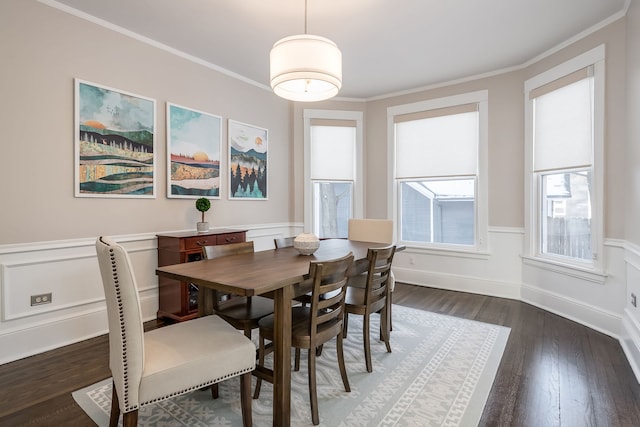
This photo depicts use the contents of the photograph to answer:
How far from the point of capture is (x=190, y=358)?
4.91 ft

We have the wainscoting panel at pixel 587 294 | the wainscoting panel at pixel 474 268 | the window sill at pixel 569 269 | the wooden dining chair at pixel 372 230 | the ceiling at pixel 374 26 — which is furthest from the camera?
the wainscoting panel at pixel 474 268

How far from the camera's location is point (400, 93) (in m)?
4.90

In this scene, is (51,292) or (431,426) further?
(51,292)

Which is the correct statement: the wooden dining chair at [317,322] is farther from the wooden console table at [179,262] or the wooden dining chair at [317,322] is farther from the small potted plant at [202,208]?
the small potted plant at [202,208]

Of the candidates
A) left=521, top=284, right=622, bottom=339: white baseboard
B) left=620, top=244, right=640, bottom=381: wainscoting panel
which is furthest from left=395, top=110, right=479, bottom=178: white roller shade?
left=620, top=244, right=640, bottom=381: wainscoting panel

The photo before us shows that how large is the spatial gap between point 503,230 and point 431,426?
123 inches

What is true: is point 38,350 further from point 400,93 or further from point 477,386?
point 400,93

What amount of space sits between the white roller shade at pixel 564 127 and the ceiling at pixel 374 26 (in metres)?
0.53

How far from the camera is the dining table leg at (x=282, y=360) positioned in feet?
5.56

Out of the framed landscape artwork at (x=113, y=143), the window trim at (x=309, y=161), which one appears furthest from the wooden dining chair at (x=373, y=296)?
the window trim at (x=309, y=161)

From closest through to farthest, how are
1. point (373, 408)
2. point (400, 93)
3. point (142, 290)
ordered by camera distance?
point (373, 408), point (142, 290), point (400, 93)

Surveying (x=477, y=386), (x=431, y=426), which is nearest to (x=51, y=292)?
(x=431, y=426)

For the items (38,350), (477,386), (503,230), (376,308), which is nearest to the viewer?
(477,386)

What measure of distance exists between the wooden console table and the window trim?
1805 millimetres
